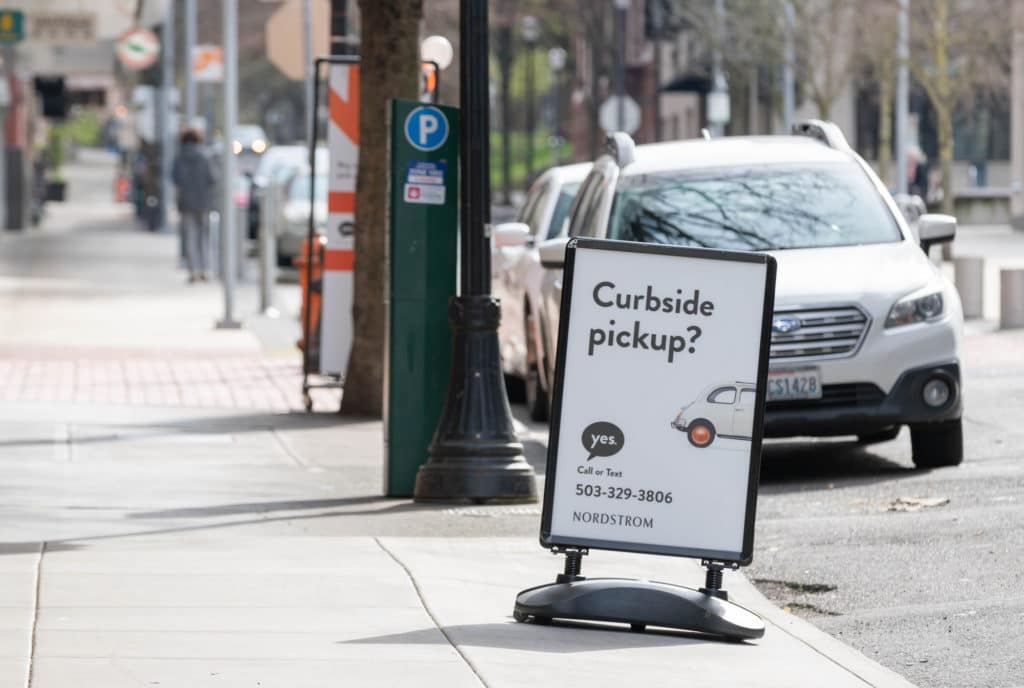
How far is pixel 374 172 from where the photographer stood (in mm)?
14000

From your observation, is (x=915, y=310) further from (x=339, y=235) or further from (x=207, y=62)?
(x=207, y=62)

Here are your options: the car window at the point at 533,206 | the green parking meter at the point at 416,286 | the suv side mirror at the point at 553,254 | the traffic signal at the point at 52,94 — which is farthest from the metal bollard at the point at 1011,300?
the traffic signal at the point at 52,94

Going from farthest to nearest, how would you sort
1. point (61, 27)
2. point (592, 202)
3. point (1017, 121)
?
point (1017, 121) < point (61, 27) < point (592, 202)

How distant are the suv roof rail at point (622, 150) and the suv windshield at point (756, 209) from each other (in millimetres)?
161

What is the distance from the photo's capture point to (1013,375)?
631 inches

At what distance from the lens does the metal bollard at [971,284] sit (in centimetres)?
2156

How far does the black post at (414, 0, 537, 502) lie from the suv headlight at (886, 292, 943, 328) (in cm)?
212

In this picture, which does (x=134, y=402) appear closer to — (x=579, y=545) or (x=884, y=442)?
(x=884, y=442)

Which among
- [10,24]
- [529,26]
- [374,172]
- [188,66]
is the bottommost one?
[374,172]

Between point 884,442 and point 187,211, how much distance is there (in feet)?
58.3

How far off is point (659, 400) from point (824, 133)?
6.13 m

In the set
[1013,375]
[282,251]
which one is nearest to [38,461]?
[1013,375]

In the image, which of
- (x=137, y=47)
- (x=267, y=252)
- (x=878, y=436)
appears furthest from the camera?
(x=137, y=47)

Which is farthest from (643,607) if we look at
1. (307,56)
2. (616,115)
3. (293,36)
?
(616,115)
